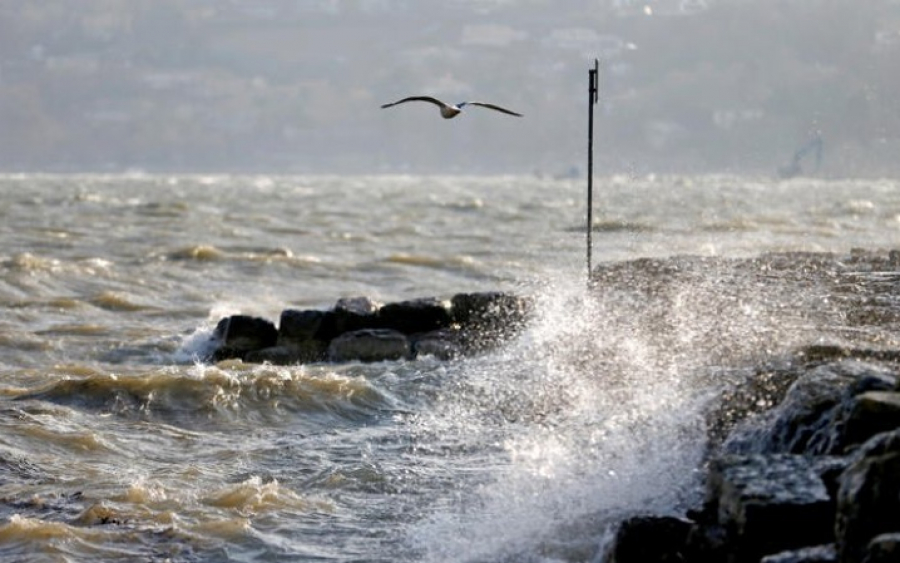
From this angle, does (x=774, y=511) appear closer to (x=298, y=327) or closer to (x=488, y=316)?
(x=488, y=316)

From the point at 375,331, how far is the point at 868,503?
9.69 m

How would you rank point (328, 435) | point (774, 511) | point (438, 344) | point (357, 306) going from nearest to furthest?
point (774, 511), point (328, 435), point (438, 344), point (357, 306)

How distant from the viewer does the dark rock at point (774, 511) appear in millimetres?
5793

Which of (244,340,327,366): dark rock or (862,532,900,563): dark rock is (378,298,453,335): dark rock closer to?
(244,340,327,366): dark rock

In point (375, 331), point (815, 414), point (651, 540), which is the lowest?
point (375, 331)

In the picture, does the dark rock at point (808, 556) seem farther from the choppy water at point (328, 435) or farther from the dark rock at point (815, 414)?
the choppy water at point (328, 435)

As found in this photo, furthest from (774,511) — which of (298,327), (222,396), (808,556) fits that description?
(298,327)

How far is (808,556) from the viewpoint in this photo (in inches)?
213

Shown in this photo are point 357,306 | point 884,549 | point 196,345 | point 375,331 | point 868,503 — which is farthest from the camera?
point 196,345

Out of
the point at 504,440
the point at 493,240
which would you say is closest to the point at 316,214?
the point at 493,240

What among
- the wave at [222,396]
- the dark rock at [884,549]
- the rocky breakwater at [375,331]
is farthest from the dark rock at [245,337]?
the dark rock at [884,549]

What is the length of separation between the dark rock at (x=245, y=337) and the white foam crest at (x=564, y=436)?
277 centimetres

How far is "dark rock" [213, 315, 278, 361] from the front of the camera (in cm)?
1495

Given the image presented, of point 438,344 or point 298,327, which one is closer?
point 438,344
